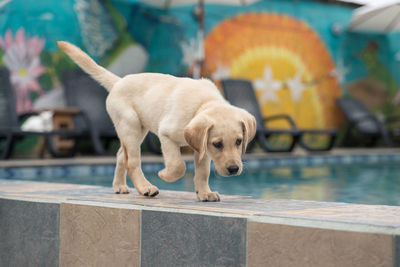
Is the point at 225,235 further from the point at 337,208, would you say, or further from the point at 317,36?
the point at 317,36

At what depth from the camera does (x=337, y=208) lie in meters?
1.91

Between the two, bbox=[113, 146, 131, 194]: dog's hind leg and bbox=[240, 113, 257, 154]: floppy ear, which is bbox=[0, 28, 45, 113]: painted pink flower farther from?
bbox=[240, 113, 257, 154]: floppy ear

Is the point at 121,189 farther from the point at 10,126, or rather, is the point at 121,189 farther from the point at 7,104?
the point at 7,104

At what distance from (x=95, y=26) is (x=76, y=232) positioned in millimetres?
6874

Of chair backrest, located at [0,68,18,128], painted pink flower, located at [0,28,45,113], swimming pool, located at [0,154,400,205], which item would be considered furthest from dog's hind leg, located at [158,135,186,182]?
painted pink flower, located at [0,28,45,113]

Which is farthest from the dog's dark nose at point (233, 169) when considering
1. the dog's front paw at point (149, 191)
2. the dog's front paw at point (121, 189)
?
the dog's front paw at point (121, 189)

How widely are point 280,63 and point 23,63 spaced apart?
5.24m

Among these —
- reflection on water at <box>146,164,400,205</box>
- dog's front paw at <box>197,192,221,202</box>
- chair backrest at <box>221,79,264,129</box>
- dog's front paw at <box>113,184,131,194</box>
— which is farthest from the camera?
chair backrest at <box>221,79,264,129</box>

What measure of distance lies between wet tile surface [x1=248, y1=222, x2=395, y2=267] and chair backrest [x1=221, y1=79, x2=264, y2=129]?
22.1 feet

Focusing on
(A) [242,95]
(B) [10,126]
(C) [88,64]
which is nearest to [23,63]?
(B) [10,126]

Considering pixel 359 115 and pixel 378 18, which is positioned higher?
pixel 378 18

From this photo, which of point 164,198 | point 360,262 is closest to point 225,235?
point 360,262

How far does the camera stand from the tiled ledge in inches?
57.6

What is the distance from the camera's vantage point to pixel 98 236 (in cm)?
203
